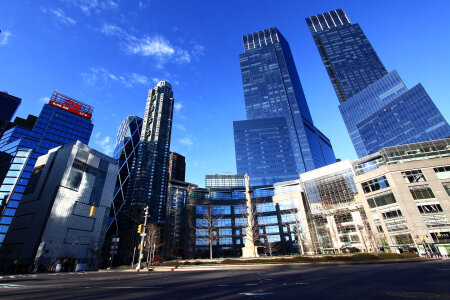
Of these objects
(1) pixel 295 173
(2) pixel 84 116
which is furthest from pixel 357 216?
(2) pixel 84 116

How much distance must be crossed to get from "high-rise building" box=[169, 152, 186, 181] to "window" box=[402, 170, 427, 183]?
16110cm

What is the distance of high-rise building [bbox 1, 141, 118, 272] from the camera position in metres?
57.8

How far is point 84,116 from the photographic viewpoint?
127938mm

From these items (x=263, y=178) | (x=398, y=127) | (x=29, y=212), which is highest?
(x=398, y=127)

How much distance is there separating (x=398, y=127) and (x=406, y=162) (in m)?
98.8

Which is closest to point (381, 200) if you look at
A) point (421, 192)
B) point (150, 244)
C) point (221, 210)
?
point (421, 192)

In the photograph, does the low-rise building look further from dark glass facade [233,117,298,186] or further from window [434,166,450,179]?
dark glass facade [233,117,298,186]

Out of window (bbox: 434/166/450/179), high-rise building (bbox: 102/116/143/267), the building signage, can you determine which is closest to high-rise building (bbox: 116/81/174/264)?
high-rise building (bbox: 102/116/143/267)

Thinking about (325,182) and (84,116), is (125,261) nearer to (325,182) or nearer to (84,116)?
(84,116)

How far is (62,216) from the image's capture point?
61312 mm

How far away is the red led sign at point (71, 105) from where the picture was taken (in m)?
122

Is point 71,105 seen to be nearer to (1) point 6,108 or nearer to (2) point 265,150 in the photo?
(1) point 6,108

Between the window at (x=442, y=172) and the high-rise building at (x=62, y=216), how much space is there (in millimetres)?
84952

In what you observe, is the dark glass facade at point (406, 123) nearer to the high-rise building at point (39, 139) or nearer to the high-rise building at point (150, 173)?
the high-rise building at point (150, 173)
